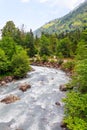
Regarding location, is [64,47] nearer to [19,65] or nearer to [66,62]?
[66,62]

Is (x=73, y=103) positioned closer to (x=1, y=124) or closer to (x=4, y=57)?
(x=1, y=124)

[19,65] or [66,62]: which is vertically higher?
[19,65]

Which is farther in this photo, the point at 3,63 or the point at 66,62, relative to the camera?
the point at 66,62

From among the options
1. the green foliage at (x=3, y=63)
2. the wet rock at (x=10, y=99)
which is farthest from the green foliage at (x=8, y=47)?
the wet rock at (x=10, y=99)

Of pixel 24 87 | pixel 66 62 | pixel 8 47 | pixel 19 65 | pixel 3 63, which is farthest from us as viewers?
pixel 66 62

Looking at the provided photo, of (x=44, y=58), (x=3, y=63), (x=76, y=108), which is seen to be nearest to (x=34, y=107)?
(x=76, y=108)

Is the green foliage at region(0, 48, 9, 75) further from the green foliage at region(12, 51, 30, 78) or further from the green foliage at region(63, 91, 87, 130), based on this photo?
the green foliage at region(63, 91, 87, 130)

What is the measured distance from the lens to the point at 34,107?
1884 inches

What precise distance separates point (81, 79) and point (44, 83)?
2461 centimetres

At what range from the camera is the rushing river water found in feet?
131

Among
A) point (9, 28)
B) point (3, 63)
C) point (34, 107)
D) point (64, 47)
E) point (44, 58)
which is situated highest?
point (9, 28)

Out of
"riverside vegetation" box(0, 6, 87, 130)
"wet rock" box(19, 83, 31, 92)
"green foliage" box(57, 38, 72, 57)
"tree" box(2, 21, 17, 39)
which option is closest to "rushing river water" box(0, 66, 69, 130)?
"wet rock" box(19, 83, 31, 92)

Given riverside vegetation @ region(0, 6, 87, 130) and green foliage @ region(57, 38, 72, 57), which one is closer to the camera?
riverside vegetation @ region(0, 6, 87, 130)

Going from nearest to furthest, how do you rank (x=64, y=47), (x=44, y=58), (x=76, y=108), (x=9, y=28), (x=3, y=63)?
(x=76, y=108) < (x=3, y=63) < (x=44, y=58) < (x=64, y=47) < (x=9, y=28)
